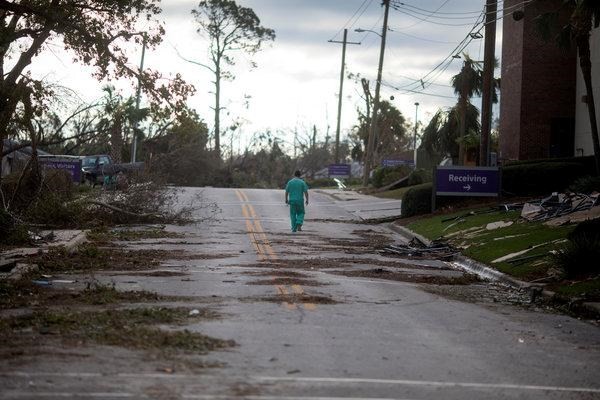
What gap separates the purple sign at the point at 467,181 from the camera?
3259cm

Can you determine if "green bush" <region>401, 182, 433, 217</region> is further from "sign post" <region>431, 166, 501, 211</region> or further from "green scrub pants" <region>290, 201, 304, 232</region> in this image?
"green scrub pants" <region>290, 201, 304, 232</region>

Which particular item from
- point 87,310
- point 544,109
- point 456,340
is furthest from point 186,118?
point 544,109

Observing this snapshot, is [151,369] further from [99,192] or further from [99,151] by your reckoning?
[99,151]

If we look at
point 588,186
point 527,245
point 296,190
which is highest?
point 588,186

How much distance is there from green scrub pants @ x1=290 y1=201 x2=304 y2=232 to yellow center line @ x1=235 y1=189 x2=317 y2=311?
0.98 meters

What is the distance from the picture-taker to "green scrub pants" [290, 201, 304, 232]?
2884 centimetres

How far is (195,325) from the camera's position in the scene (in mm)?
10969

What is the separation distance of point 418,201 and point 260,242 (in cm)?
1154

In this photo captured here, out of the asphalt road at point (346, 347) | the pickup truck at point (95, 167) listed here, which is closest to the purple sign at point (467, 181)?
the asphalt road at point (346, 347)

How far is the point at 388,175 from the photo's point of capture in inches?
2240

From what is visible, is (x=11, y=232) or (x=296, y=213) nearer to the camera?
(x=11, y=232)

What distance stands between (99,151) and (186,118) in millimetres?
52525

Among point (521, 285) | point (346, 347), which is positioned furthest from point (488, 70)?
point (346, 347)

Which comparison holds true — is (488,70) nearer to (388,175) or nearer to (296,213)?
(296,213)
